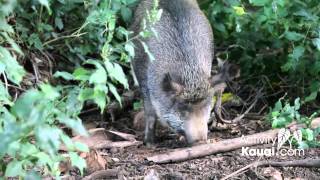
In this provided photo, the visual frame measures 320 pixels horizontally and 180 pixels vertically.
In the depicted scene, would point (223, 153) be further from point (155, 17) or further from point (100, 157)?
point (155, 17)

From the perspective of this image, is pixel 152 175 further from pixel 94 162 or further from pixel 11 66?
pixel 11 66

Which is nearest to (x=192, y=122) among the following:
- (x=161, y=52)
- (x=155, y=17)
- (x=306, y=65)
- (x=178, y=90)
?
(x=178, y=90)

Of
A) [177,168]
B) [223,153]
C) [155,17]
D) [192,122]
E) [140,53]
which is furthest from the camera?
[140,53]

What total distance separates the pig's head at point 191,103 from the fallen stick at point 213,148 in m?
0.30

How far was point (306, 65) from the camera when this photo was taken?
20.4ft

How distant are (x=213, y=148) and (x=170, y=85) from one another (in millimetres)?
744

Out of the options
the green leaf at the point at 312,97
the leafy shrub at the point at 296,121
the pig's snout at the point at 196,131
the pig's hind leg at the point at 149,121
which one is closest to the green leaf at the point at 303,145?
the leafy shrub at the point at 296,121

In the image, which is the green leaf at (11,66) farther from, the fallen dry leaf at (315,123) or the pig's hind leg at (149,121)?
the fallen dry leaf at (315,123)


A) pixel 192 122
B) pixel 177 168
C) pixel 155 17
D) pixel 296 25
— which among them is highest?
pixel 296 25

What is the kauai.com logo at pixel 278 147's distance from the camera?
5.21 metres

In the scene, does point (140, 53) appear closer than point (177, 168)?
No

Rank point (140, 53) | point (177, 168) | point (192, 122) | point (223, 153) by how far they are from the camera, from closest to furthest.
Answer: point (177, 168)
point (223, 153)
point (192, 122)
point (140, 53)

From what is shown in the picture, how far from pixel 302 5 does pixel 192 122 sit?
4.60ft

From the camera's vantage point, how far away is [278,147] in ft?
17.4
